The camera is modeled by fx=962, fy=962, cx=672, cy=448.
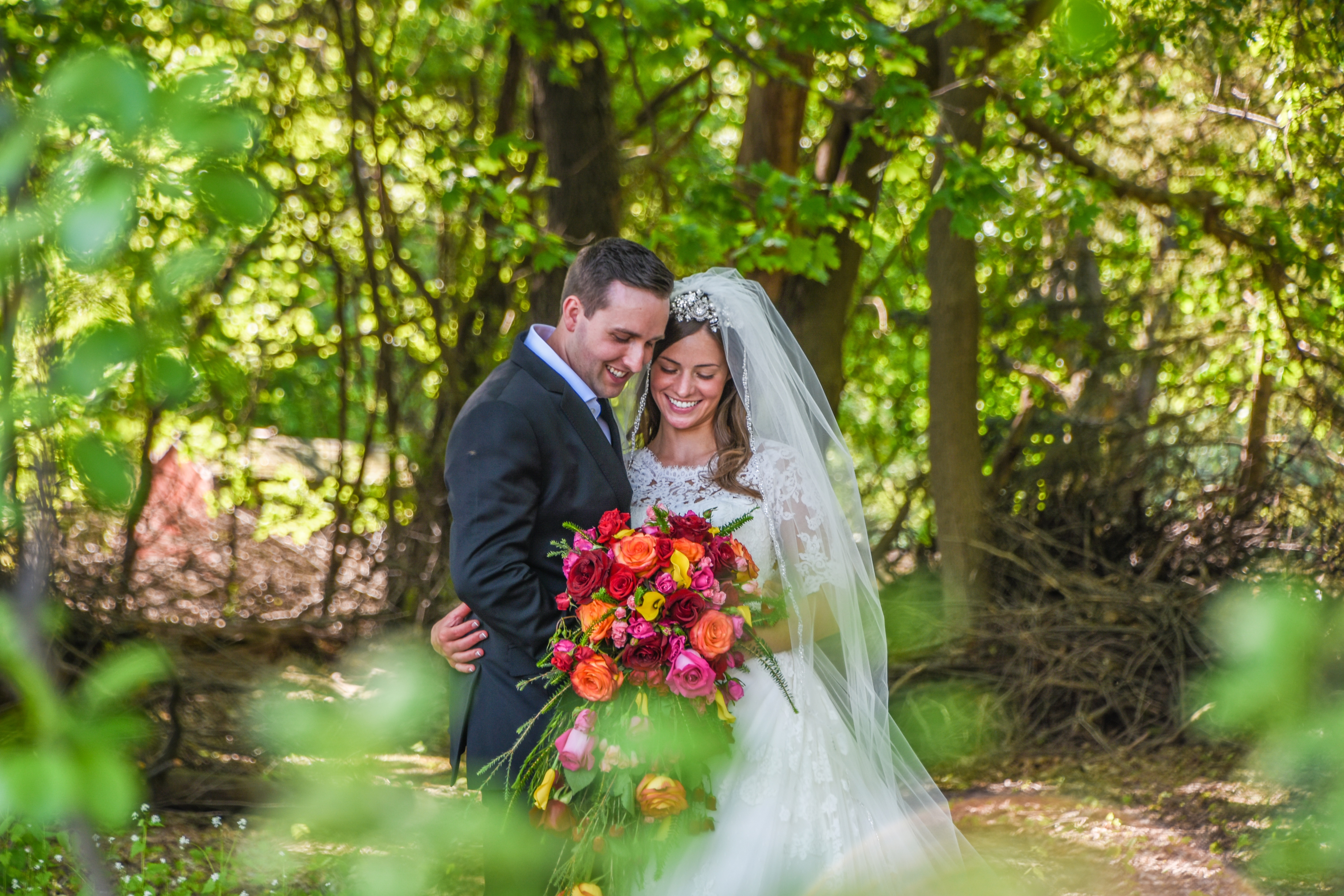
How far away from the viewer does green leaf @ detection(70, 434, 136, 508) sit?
2.37 feet

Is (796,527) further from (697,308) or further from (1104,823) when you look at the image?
(1104,823)

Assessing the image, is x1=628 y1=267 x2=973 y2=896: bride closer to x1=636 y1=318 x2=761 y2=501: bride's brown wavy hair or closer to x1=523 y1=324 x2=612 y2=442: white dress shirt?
x1=636 y1=318 x2=761 y2=501: bride's brown wavy hair

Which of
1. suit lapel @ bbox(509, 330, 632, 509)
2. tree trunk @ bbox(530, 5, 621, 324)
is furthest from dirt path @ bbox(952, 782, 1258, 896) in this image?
tree trunk @ bbox(530, 5, 621, 324)

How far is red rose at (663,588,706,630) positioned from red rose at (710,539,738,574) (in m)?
0.11

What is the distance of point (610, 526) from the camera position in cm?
244

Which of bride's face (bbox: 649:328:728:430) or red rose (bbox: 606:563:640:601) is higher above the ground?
bride's face (bbox: 649:328:728:430)

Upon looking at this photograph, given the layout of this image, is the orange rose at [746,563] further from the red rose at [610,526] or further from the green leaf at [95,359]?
the green leaf at [95,359]

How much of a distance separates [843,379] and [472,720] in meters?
3.94

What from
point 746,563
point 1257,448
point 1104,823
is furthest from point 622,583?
point 1257,448

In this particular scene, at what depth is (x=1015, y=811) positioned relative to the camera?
473 centimetres

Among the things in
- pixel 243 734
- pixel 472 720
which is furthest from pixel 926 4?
pixel 243 734

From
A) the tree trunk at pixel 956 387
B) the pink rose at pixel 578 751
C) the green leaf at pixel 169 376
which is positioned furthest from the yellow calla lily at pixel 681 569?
the tree trunk at pixel 956 387

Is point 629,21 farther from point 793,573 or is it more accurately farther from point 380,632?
point 380,632

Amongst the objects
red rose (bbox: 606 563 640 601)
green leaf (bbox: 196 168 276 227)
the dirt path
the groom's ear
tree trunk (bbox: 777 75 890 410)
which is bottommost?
the dirt path
